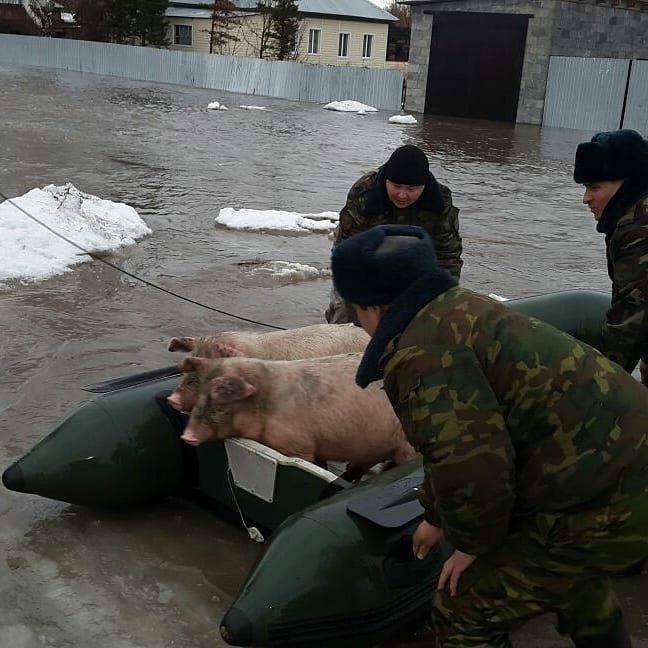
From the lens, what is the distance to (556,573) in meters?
2.84

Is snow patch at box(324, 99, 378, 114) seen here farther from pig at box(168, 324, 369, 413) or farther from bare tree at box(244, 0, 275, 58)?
pig at box(168, 324, 369, 413)

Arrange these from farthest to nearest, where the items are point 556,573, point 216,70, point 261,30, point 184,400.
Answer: point 261,30 → point 216,70 → point 184,400 → point 556,573

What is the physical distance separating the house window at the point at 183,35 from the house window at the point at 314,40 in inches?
359

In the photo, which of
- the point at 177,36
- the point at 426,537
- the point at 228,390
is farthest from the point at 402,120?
the point at 177,36

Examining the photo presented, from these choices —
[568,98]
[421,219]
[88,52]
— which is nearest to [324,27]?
[88,52]

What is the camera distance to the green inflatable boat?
3598 millimetres

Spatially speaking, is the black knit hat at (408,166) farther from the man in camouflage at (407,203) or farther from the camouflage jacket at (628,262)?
the camouflage jacket at (628,262)

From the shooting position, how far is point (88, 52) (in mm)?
51781

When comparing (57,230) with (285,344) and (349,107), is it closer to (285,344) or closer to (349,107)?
(285,344)

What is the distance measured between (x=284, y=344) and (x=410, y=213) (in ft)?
4.17

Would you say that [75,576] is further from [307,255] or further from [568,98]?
[568,98]

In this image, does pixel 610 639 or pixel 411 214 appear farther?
pixel 411 214

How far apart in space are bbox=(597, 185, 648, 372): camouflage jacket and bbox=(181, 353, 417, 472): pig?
134 cm

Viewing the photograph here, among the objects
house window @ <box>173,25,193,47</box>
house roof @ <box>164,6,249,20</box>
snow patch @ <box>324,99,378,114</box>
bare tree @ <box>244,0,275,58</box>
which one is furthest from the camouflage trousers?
house window @ <box>173,25,193,47</box>
